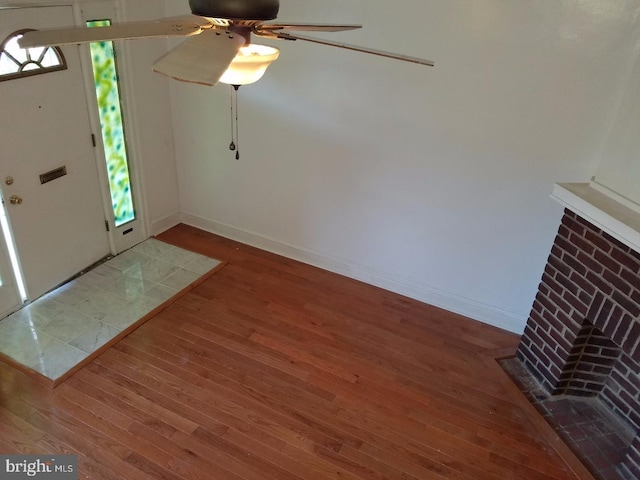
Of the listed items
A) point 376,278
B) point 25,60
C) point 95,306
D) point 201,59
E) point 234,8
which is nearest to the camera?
point 201,59

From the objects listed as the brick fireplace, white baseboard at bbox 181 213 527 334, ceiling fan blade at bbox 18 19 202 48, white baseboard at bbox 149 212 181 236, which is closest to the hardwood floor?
white baseboard at bbox 181 213 527 334

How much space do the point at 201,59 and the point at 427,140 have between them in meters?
2.50

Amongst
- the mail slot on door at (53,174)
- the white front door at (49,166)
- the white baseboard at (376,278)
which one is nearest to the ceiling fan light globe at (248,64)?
the white front door at (49,166)

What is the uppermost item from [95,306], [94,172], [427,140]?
[427,140]

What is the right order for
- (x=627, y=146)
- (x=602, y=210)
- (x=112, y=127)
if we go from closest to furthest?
1. (x=602, y=210)
2. (x=627, y=146)
3. (x=112, y=127)

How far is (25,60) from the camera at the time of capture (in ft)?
10.1

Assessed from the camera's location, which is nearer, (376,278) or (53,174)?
(53,174)

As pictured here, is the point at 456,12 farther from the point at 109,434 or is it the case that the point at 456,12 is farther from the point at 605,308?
the point at 109,434

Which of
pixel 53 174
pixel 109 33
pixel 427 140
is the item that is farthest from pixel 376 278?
pixel 109 33

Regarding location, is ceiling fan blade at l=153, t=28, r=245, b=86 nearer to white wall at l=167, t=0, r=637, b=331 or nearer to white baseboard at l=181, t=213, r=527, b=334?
white wall at l=167, t=0, r=637, b=331

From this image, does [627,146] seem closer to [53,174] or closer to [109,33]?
[109,33]

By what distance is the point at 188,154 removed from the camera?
4.52 m

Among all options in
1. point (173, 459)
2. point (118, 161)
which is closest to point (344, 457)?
→ point (173, 459)

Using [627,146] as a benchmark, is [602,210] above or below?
below
